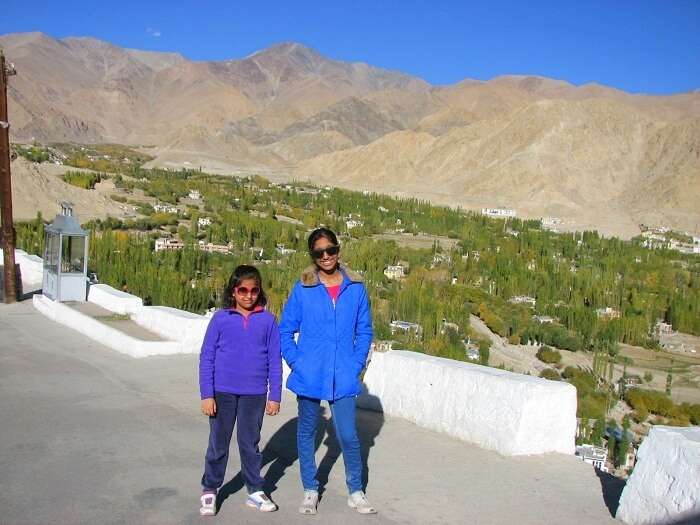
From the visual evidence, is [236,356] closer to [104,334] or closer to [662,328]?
[104,334]

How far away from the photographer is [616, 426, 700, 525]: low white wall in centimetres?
435

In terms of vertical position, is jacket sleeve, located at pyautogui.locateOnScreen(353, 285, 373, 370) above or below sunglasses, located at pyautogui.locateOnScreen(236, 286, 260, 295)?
below

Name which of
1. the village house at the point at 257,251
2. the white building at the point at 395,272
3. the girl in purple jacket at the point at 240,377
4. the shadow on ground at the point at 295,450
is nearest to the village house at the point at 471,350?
the white building at the point at 395,272

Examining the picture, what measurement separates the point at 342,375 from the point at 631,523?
6.13ft

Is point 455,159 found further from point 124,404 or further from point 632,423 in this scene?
point 124,404

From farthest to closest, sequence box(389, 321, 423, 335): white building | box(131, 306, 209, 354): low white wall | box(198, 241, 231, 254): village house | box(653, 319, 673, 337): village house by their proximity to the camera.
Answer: box(198, 241, 231, 254): village house → box(653, 319, 673, 337): village house → box(389, 321, 423, 335): white building → box(131, 306, 209, 354): low white wall

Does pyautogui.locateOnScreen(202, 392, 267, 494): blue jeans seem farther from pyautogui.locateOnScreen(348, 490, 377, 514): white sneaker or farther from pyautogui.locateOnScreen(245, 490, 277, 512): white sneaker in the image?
pyautogui.locateOnScreen(348, 490, 377, 514): white sneaker

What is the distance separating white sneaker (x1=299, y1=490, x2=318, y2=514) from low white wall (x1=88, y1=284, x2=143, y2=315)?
7.97 metres

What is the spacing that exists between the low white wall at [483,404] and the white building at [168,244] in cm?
3120

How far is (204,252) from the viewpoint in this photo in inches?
1518

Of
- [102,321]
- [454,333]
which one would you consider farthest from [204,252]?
[102,321]

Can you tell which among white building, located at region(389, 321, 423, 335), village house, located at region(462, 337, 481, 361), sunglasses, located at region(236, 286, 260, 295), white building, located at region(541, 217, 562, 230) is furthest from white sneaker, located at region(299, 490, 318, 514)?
white building, located at region(541, 217, 562, 230)

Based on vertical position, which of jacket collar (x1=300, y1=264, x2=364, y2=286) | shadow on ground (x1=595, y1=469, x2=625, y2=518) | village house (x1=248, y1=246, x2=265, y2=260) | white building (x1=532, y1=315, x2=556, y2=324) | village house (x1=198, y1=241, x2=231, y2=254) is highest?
jacket collar (x1=300, y1=264, x2=364, y2=286)

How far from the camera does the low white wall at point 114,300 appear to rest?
41.4 ft
